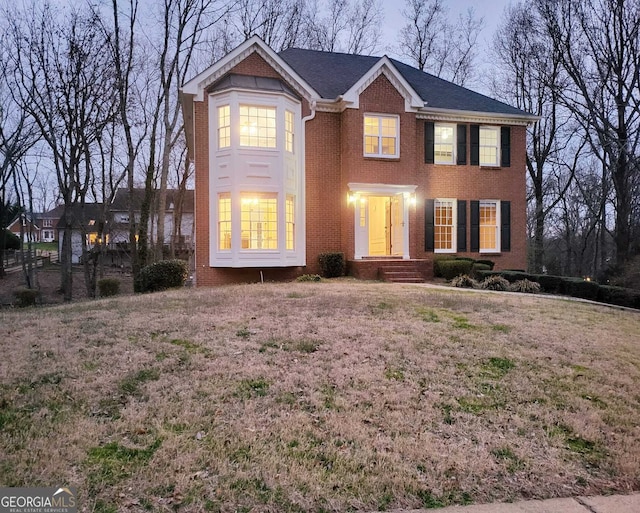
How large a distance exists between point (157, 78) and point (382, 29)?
43.9 feet

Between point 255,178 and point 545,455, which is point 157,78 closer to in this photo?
point 255,178

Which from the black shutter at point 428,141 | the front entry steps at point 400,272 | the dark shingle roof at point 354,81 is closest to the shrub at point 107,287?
the front entry steps at point 400,272

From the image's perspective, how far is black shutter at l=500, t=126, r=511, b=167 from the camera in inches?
693

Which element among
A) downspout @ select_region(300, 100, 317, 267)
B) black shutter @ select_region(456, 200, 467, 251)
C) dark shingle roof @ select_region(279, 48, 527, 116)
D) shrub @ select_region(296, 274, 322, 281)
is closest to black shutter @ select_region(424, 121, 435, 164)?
dark shingle roof @ select_region(279, 48, 527, 116)

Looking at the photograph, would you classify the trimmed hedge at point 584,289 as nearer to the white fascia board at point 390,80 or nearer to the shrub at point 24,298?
the white fascia board at point 390,80

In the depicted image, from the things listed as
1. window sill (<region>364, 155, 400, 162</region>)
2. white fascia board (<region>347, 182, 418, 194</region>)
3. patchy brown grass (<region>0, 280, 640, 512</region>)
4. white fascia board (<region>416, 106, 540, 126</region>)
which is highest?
white fascia board (<region>416, 106, 540, 126</region>)

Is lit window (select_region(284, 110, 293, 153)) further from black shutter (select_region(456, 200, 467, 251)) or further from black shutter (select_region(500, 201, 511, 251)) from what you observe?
black shutter (select_region(500, 201, 511, 251))

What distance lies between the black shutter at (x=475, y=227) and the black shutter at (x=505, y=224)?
1.07 m

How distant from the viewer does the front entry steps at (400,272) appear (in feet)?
47.4

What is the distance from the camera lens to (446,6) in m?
27.2

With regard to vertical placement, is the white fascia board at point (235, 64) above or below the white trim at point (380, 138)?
above

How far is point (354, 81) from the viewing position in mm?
16781

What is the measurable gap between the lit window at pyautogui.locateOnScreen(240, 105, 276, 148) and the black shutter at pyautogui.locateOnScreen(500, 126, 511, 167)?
9.19 meters

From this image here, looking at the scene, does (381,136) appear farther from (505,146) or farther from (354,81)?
(505,146)
